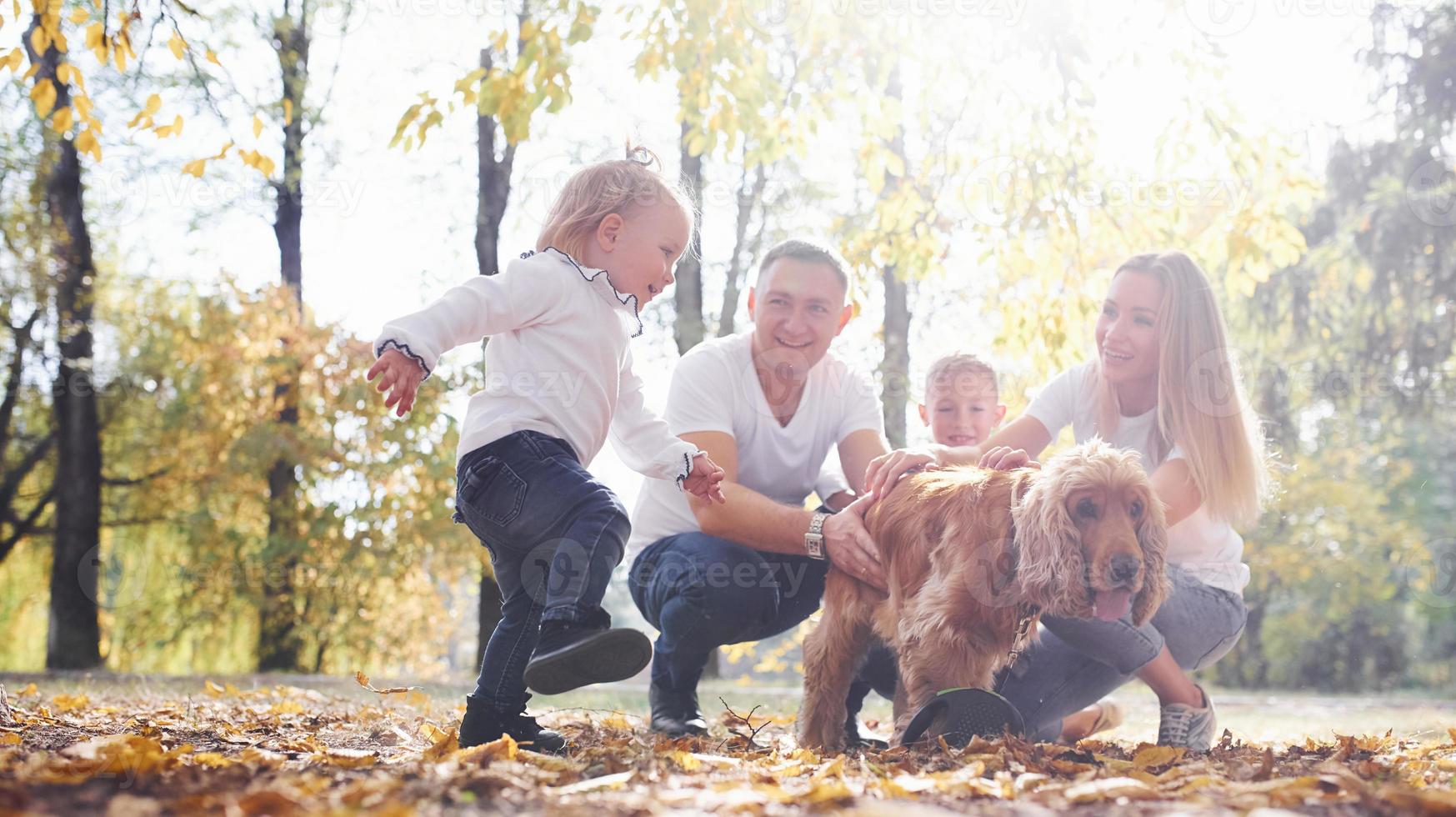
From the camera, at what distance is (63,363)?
11.9 meters

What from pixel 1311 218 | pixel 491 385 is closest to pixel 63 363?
pixel 491 385

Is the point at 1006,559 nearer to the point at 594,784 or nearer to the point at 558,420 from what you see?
the point at 558,420

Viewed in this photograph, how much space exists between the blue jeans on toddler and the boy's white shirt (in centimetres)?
9

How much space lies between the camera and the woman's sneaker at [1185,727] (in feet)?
11.4

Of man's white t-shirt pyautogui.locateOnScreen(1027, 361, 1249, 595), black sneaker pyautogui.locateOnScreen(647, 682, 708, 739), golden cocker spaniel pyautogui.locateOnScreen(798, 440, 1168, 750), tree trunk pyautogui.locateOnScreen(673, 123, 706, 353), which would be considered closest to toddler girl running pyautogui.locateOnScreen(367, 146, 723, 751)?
golden cocker spaniel pyautogui.locateOnScreen(798, 440, 1168, 750)

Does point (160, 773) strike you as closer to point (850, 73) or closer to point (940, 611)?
point (940, 611)

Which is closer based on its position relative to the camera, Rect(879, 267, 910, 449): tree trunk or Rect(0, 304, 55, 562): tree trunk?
Rect(879, 267, 910, 449): tree trunk

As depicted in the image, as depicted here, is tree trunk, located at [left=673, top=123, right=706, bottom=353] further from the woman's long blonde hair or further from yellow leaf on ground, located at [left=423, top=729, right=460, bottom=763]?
yellow leaf on ground, located at [left=423, top=729, right=460, bottom=763]

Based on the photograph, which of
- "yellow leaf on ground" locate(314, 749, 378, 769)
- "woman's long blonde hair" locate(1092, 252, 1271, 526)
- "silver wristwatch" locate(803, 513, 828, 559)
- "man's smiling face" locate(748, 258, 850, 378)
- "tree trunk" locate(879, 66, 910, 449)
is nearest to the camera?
"yellow leaf on ground" locate(314, 749, 378, 769)

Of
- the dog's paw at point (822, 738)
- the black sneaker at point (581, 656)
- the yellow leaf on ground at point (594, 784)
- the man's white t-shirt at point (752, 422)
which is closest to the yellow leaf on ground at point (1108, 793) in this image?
the yellow leaf on ground at point (594, 784)

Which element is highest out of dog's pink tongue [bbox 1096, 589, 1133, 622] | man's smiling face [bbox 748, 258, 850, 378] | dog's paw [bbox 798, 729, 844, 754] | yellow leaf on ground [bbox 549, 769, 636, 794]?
man's smiling face [bbox 748, 258, 850, 378]

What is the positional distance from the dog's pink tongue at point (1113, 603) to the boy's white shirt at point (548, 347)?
1252mm

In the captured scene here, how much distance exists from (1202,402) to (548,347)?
2.27 m

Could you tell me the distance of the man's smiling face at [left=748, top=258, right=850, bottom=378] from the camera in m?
3.89
